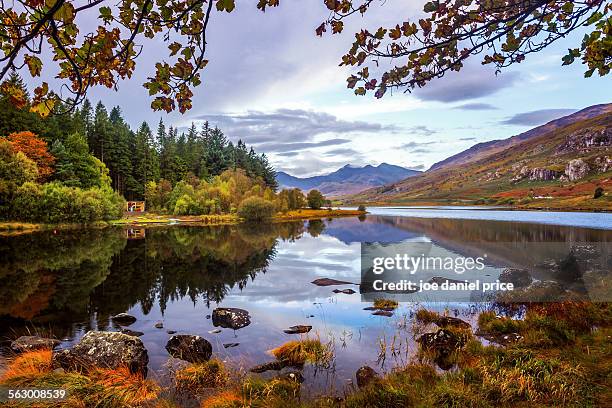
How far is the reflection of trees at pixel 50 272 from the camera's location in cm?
2027

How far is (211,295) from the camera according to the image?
23734 millimetres

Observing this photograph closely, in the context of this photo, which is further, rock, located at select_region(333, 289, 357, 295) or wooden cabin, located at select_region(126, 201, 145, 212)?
wooden cabin, located at select_region(126, 201, 145, 212)

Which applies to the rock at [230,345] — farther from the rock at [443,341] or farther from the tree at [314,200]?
the tree at [314,200]

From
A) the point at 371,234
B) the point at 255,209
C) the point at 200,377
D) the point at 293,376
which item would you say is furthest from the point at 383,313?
the point at 255,209

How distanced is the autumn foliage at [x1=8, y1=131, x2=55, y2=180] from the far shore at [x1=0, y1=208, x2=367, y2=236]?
12.2 metres

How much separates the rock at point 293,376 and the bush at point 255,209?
8564 centimetres

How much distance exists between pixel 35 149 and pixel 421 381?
277 feet

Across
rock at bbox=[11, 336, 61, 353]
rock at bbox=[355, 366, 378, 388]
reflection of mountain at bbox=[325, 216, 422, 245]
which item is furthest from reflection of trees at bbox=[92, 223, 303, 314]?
reflection of mountain at bbox=[325, 216, 422, 245]

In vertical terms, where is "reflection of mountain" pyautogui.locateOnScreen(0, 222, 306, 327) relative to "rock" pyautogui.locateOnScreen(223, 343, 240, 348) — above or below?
above

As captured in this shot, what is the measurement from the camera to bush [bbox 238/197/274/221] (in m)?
95.6

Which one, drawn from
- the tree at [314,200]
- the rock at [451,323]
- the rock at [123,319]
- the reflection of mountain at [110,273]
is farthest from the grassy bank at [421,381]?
the tree at [314,200]

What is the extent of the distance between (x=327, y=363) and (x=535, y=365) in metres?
6.10

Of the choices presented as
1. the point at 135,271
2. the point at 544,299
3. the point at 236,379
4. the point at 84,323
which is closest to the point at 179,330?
the point at 84,323

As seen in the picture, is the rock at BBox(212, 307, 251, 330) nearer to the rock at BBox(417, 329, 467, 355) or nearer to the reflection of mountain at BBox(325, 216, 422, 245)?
the rock at BBox(417, 329, 467, 355)
